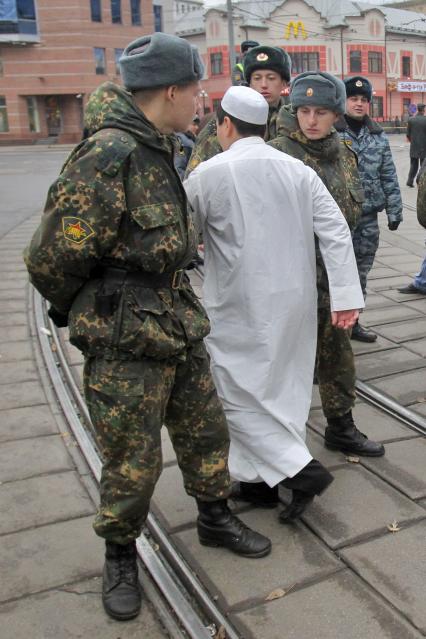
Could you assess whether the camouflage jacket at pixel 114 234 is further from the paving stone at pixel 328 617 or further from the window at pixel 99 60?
the window at pixel 99 60

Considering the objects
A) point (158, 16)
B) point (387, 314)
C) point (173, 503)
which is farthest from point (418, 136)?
point (158, 16)

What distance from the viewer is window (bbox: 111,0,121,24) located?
44812 millimetres

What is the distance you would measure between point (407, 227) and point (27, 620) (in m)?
8.50

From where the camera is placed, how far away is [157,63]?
86.1 inches

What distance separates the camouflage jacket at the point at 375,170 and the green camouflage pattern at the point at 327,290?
1.56 meters

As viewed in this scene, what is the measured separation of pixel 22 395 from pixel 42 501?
133 centimetres

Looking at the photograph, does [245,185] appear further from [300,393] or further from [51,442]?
[51,442]

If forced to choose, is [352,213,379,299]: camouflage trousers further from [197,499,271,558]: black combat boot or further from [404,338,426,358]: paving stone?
[197,499,271,558]: black combat boot

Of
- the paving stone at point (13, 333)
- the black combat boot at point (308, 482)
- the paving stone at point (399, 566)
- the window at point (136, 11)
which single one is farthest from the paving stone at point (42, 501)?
the window at point (136, 11)

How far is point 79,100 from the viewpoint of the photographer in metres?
44.3

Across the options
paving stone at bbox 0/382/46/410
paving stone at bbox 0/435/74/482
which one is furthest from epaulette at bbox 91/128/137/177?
paving stone at bbox 0/382/46/410

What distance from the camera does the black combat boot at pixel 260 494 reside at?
118 inches

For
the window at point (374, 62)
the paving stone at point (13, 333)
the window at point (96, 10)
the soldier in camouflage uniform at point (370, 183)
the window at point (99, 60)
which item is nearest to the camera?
the soldier in camouflage uniform at point (370, 183)

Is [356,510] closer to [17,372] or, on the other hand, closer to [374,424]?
[374,424]
